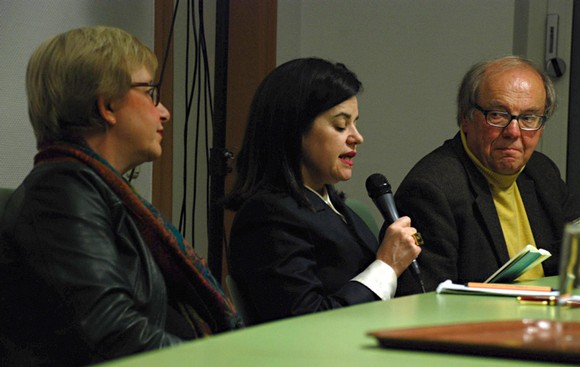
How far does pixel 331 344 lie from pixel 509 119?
177cm

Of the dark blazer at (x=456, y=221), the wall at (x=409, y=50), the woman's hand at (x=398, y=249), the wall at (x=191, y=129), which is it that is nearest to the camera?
the woman's hand at (x=398, y=249)

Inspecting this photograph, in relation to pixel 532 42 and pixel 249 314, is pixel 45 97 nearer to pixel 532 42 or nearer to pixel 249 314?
pixel 249 314

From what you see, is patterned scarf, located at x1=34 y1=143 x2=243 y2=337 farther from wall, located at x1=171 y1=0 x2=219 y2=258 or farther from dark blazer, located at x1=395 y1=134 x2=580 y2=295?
wall, located at x1=171 y1=0 x2=219 y2=258

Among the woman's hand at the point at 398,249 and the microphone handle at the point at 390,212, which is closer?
the woman's hand at the point at 398,249

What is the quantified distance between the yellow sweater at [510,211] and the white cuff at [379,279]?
61 cm

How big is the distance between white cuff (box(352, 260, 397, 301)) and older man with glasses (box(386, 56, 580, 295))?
0.28m

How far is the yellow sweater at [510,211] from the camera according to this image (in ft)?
8.47

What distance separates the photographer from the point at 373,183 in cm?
228

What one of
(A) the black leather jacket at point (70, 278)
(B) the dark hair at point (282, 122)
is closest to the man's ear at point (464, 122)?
(B) the dark hair at point (282, 122)

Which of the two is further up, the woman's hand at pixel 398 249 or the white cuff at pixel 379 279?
the woman's hand at pixel 398 249

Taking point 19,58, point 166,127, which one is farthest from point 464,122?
point 19,58

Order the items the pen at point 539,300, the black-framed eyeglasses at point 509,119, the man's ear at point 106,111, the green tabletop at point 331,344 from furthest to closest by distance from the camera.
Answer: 1. the black-framed eyeglasses at point 509,119
2. the man's ear at point 106,111
3. the pen at point 539,300
4. the green tabletop at point 331,344

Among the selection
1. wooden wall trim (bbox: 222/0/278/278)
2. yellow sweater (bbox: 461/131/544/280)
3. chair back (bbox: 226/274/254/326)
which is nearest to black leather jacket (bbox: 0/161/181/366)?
chair back (bbox: 226/274/254/326)

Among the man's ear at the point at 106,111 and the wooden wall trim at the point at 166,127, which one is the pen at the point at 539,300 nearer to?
the man's ear at the point at 106,111
